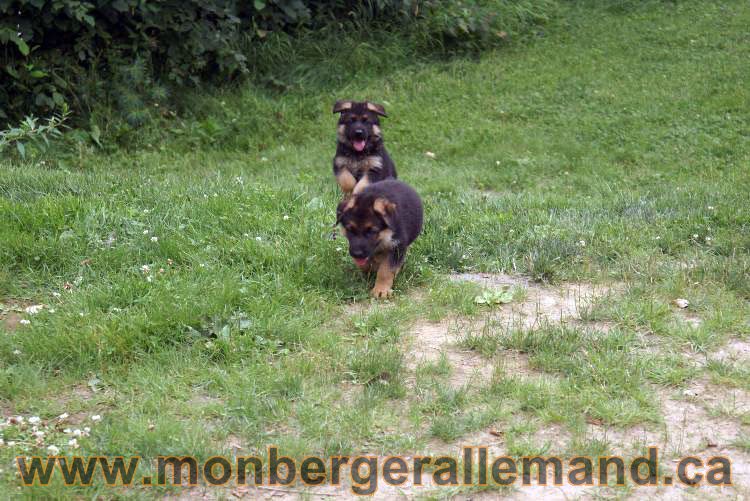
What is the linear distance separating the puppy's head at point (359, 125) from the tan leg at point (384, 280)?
104 inches

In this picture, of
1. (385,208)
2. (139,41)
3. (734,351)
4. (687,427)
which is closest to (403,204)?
(385,208)

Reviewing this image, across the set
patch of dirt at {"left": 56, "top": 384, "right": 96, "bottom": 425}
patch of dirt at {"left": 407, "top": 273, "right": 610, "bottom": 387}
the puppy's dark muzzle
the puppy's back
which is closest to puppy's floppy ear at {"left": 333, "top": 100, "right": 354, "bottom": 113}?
the puppy's dark muzzle

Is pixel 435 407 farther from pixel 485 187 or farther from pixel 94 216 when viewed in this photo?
pixel 485 187

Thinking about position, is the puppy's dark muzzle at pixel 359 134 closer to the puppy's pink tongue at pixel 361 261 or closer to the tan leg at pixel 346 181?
the tan leg at pixel 346 181

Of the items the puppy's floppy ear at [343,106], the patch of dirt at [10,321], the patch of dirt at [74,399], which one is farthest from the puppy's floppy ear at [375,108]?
the patch of dirt at [74,399]

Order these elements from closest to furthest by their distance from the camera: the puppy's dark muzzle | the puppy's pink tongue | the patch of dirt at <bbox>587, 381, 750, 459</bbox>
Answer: the patch of dirt at <bbox>587, 381, 750, 459</bbox> → the puppy's pink tongue → the puppy's dark muzzle

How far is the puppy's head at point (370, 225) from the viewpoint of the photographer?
592cm

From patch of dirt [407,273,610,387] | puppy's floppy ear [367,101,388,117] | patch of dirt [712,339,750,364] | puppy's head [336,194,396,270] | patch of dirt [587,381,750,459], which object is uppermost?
puppy's floppy ear [367,101,388,117]

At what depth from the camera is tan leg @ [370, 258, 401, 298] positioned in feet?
19.9

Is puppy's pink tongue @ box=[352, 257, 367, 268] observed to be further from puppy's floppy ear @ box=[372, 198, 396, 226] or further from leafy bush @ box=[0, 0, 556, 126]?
leafy bush @ box=[0, 0, 556, 126]

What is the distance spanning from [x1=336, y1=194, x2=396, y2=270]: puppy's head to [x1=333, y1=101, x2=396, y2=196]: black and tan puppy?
2368 millimetres

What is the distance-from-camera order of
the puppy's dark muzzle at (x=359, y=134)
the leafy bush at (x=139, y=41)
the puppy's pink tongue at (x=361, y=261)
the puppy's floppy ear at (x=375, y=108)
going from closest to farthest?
the puppy's pink tongue at (x=361, y=261) < the puppy's dark muzzle at (x=359, y=134) < the puppy's floppy ear at (x=375, y=108) < the leafy bush at (x=139, y=41)

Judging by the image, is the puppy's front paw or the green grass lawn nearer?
the green grass lawn

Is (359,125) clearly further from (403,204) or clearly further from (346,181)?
(403,204)
